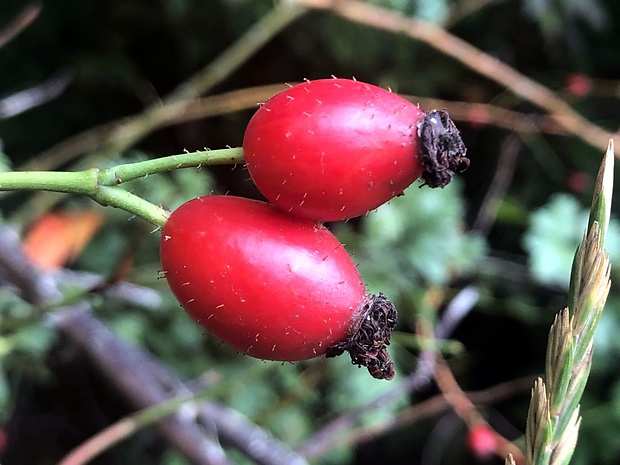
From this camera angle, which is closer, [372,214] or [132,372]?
[132,372]

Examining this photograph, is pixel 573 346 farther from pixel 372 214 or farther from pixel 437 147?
pixel 372 214

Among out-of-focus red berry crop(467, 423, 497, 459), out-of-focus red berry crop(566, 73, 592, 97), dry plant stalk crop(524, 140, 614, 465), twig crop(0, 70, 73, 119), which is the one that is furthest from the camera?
out-of-focus red berry crop(566, 73, 592, 97)

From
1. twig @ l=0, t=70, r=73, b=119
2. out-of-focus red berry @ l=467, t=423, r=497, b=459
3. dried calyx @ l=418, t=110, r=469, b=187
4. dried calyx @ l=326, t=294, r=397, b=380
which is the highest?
dried calyx @ l=418, t=110, r=469, b=187

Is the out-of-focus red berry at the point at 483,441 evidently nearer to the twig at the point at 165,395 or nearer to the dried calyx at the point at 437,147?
the twig at the point at 165,395

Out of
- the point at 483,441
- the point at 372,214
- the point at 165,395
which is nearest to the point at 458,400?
the point at 483,441

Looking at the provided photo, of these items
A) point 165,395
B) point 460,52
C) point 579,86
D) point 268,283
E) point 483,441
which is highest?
point 268,283

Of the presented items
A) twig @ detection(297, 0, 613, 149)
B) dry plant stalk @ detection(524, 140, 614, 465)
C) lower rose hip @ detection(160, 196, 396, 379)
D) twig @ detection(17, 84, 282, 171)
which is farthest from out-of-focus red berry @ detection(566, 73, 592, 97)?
lower rose hip @ detection(160, 196, 396, 379)

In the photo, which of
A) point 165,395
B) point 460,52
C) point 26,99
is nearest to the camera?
point 165,395

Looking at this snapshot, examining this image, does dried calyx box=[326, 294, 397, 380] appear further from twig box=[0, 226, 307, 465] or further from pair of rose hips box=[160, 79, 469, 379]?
twig box=[0, 226, 307, 465]
